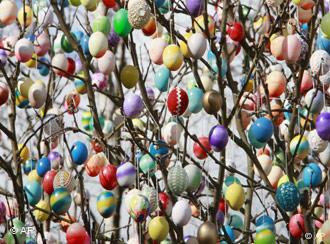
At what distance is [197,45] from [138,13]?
16 cm

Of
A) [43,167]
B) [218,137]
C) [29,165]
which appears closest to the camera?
[218,137]

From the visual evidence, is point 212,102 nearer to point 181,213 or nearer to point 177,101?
point 177,101

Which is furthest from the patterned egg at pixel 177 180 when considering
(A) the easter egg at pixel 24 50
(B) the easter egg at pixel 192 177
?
(A) the easter egg at pixel 24 50

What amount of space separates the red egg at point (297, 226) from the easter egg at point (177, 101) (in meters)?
0.37

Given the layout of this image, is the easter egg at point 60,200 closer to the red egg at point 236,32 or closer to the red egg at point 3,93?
the red egg at point 3,93

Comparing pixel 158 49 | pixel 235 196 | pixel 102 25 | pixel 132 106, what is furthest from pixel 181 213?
pixel 102 25

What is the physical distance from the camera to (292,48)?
77.1 inches

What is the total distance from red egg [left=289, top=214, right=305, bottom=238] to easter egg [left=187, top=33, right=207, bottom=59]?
445 mm

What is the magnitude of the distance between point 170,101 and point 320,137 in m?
0.35

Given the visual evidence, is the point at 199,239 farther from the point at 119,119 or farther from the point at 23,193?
the point at 119,119

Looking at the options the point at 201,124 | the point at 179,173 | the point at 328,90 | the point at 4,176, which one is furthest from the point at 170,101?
the point at 4,176

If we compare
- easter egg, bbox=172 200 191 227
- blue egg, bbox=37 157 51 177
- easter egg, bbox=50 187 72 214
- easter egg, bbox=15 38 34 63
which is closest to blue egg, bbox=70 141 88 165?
blue egg, bbox=37 157 51 177

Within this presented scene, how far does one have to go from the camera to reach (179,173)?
187 centimetres

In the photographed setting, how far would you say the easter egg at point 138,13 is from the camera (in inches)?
76.9
